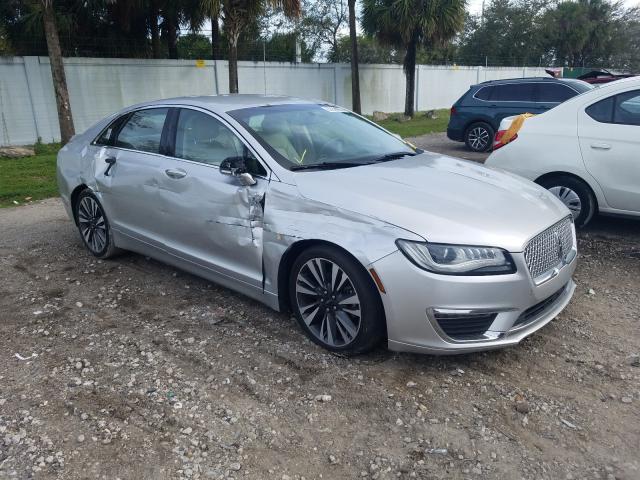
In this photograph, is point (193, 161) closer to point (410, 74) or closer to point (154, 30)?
point (154, 30)

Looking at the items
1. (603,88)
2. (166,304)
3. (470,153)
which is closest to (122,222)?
(166,304)

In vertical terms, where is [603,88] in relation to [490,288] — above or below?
above

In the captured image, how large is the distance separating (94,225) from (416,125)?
15.2 meters

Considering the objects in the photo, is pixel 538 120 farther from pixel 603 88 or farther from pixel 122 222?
pixel 122 222

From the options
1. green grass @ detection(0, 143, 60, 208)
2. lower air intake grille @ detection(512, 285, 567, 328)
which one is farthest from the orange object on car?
green grass @ detection(0, 143, 60, 208)

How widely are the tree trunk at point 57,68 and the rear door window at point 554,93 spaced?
9.75 m

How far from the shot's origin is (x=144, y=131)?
4824mm

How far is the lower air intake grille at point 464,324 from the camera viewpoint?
3080 mm

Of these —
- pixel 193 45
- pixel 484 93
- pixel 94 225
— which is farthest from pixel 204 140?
pixel 193 45

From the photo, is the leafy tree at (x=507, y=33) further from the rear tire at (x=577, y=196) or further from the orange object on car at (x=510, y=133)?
the rear tire at (x=577, y=196)

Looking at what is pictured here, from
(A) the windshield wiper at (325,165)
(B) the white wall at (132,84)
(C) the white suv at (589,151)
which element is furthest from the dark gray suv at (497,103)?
(A) the windshield wiper at (325,165)

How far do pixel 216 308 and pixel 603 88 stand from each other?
4.31 m

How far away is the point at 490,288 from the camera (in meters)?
3.05

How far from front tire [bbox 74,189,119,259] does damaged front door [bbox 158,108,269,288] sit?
1036mm
